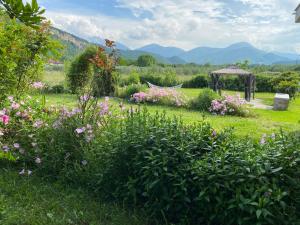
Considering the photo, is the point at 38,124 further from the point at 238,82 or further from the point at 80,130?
the point at 238,82

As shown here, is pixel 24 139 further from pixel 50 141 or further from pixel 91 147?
pixel 91 147

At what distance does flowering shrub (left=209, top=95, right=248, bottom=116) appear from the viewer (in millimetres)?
9961

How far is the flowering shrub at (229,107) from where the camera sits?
392 inches

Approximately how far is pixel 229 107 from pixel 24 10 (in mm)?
9188

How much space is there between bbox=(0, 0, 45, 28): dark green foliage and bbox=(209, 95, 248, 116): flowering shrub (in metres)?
8.72

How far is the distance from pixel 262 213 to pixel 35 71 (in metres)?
5.11

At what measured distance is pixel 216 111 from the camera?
1020 cm

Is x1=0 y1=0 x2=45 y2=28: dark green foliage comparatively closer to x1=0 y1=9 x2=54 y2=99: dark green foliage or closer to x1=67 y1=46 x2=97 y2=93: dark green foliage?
x1=0 y1=9 x2=54 y2=99: dark green foliage

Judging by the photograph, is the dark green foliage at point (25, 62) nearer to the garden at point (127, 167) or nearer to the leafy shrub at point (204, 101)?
the garden at point (127, 167)

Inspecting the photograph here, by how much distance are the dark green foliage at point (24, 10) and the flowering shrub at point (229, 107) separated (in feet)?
28.6

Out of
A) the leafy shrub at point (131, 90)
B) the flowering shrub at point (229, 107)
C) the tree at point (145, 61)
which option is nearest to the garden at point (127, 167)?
the flowering shrub at point (229, 107)

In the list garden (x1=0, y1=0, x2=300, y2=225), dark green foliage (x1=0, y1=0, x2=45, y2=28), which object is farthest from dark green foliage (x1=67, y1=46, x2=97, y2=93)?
dark green foliage (x1=0, y1=0, x2=45, y2=28)

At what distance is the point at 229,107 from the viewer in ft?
33.5

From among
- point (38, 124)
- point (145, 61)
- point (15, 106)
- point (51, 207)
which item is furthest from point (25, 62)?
point (145, 61)
